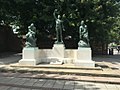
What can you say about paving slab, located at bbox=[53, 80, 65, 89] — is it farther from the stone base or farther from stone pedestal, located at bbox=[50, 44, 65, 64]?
stone pedestal, located at bbox=[50, 44, 65, 64]

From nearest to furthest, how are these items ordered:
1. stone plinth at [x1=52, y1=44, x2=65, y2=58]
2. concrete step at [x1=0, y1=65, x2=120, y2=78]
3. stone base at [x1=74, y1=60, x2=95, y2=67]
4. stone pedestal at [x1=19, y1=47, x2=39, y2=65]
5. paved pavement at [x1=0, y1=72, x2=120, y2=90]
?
paved pavement at [x1=0, y1=72, x2=120, y2=90]
concrete step at [x1=0, y1=65, x2=120, y2=78]
stone base at [x1=74, y1=60, x2=95, y2=67]
stone pedestal at [x1=19, y1=47, x2=39, y2=65]
stone plinth at [x1=52, y1=44, x2=65, y2=58]

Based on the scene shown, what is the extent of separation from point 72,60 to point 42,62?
2083 millimetres

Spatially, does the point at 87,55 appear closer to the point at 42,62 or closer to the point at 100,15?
the point at 42,62

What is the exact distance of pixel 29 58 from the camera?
37.1 ft

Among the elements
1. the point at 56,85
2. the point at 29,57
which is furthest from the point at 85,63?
the point at 56,85

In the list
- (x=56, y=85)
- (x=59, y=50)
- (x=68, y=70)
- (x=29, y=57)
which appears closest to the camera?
(x=56, y=85)

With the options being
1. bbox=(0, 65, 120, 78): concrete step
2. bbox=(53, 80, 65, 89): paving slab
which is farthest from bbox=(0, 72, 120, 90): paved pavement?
bbox=(0, 65, 120, 78): concrete step

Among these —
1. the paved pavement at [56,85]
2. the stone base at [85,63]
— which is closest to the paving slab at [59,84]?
the paved pavement at [56,85]

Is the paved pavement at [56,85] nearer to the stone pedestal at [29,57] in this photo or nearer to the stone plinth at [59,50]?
the stone pedestal at [29,57]

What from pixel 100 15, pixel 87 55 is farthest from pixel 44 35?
pixel 87 55

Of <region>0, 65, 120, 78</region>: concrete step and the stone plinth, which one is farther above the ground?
the stone plinth

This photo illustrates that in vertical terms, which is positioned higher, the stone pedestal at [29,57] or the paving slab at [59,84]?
the stone pedestal at [29,57]

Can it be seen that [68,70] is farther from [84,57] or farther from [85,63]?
[84,57]

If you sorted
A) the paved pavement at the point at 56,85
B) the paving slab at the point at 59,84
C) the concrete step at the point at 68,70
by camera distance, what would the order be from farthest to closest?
the concrete step at the point at 68,70 → the paving slab at the point at 59,84 → the paved pavement at the point at 56,85
